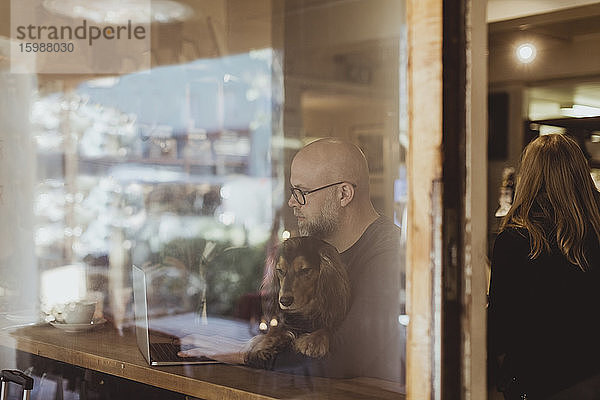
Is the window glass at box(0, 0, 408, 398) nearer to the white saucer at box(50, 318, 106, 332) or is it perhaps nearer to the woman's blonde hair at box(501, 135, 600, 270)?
the white saucer at box(50, 318, 106, 332)

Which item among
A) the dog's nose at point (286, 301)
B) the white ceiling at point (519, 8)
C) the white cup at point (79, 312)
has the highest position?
Result: the white ceiling at point (519, 8)

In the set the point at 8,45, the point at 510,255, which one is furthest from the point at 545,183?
the point at 8,45

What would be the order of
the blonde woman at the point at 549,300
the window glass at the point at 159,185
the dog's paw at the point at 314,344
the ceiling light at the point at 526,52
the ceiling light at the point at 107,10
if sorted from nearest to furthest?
the dog's paw at the point at 314,344 → the window glass at the point at 159,185 → the ceiling light at the point at 107,10 → the blonde woman at the point at 549,300 → the ceiling light at the point at 526,52

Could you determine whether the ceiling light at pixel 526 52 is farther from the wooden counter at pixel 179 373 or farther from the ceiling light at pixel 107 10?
the wooden counter at pixel 179 373

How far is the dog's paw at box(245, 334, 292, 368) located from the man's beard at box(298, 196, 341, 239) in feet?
0.62

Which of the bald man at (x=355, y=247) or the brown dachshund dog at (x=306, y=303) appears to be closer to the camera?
the bald man at (x=355, y=247)

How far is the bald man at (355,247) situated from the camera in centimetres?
106

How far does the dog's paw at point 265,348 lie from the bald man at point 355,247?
1.4 inches

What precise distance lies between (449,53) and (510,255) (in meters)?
0.98

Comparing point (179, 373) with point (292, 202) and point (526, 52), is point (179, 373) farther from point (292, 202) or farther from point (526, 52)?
point (526, 52)

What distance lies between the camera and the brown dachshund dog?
1.25 m

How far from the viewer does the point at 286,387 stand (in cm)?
119

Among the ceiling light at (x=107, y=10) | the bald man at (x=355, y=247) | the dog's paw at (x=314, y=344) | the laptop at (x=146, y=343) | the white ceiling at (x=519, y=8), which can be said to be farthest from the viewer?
the white ceiling at (x=519, y=8)

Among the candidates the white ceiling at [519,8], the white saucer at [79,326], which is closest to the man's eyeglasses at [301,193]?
the white saucer at [79,326]
